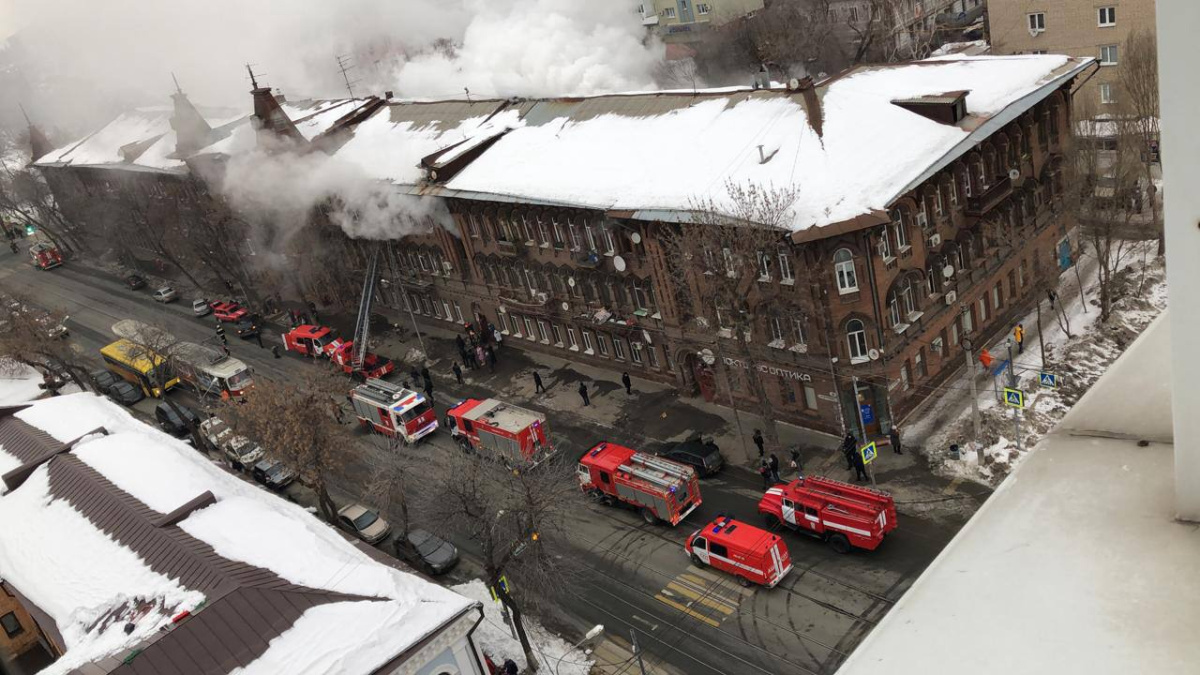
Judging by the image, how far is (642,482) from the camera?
34031 mm

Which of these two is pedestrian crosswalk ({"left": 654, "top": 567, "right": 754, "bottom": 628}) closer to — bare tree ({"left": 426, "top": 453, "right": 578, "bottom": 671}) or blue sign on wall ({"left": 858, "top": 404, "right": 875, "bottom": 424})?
bare tree ({"left": 426, "top": 453, "right": 578, "bottom": 671})

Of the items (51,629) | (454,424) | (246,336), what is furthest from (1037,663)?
(246,336)

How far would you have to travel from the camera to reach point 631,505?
116ft

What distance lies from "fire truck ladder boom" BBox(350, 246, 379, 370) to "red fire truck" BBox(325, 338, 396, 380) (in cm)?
21

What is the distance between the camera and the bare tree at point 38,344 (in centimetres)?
5153

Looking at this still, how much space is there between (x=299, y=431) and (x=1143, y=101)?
3758 cm

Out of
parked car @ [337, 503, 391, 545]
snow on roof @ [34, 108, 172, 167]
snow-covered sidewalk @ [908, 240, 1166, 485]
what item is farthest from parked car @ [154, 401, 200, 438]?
snow on roof @ [34, 108, 172, 167]

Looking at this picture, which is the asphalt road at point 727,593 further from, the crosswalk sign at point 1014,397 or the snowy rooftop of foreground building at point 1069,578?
the snowy rooftop of foreground building at point 1069,578

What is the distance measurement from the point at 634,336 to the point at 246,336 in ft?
101

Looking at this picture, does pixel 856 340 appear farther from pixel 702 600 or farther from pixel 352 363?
pixel 352 363

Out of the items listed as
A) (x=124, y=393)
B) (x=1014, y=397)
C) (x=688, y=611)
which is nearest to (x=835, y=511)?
(x=688, y=611)

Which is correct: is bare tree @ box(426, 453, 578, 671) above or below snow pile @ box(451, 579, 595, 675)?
above

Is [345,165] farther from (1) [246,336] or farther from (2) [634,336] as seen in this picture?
(2) [634,336]

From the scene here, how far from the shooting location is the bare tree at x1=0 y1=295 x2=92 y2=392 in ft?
169
